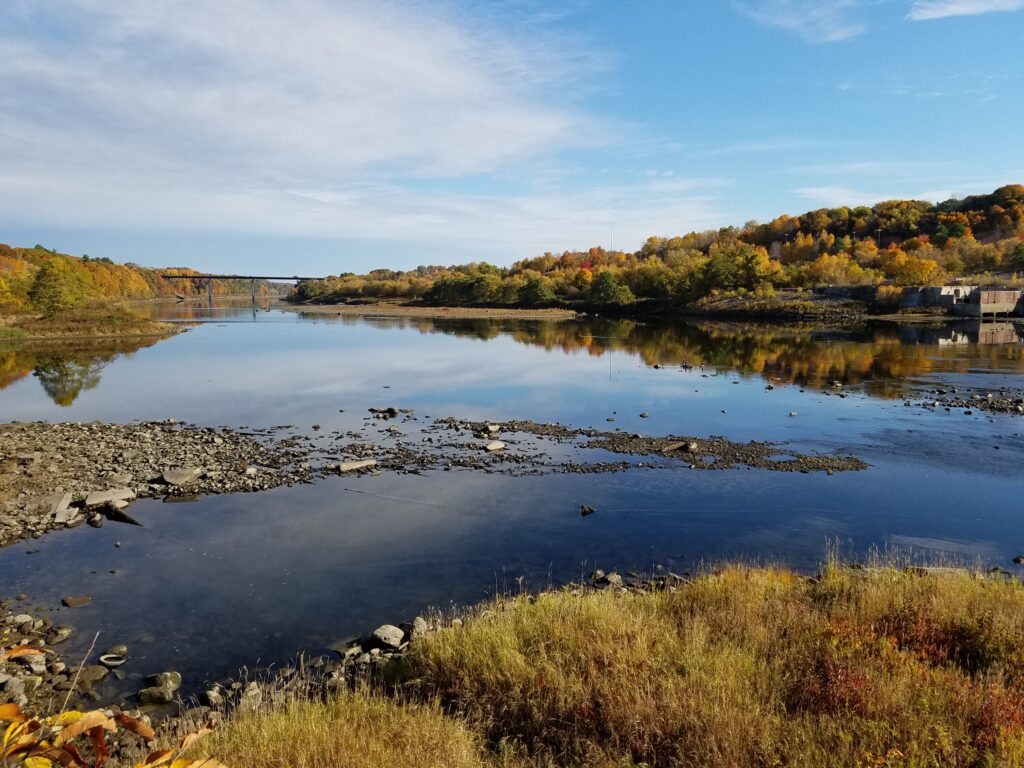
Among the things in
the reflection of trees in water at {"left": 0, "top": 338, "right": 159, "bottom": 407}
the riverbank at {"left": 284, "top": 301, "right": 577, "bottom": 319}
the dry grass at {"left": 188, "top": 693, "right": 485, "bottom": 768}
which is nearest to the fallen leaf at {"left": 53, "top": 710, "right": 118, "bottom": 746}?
the dry grass at {"left": 188, "top": 693, "right": 485, "bottom": 768}

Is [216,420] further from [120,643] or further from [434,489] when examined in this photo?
[120,643]

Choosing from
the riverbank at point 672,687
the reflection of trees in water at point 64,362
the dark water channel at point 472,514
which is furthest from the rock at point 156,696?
the reflection of trees in water at point 64,362

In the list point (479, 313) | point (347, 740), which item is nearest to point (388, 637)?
point (347, 740)

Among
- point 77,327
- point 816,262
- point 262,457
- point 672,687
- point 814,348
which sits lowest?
point 262,457

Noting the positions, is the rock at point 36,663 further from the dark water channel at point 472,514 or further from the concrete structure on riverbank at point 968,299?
the concrete structure on riverbank at point 968,299

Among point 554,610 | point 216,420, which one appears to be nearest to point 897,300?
point 216,420

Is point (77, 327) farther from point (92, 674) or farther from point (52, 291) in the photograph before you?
point (92, 674)

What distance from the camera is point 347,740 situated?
18.9ft

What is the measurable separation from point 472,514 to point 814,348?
47.9m

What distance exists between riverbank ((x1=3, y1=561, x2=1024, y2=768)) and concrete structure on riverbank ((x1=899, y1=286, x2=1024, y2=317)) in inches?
3862

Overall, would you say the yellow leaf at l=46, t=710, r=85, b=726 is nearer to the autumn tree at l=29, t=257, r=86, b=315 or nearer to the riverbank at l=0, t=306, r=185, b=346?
the riverbank at l=0, t=306, r=185, b=346

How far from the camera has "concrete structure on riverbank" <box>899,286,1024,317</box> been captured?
88438mm

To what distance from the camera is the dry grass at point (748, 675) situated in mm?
5684

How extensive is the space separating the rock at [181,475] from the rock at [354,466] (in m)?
3.74
